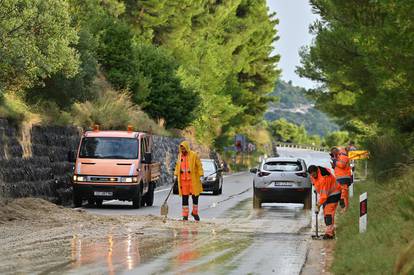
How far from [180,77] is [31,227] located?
40056 mm

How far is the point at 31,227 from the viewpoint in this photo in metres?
19.3

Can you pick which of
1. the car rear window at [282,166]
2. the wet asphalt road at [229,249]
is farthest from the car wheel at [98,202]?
the car rear window at [282,166]

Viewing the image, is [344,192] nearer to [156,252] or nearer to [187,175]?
[187,175]

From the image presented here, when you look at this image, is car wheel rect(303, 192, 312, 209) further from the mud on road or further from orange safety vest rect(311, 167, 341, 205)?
orange safety vest rect(311, 167, 341, 205)

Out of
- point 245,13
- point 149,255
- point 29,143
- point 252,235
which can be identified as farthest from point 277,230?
point 245,13

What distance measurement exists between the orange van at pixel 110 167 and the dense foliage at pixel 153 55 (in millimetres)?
2875

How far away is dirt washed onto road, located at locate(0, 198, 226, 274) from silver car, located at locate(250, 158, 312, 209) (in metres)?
7.26

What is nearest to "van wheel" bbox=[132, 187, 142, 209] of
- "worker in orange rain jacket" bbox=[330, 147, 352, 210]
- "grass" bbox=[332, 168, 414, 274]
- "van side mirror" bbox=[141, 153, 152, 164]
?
A: "van side mirror" bbox=[141, 153, 152, 164]

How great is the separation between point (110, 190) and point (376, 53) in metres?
8.66

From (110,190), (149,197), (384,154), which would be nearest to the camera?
(110,190)

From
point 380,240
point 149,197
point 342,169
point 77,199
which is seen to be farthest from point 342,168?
point 380,240

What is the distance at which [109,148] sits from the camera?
28.6 m

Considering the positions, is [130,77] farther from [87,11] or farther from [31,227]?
[31,227]

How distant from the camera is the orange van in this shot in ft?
91.7
